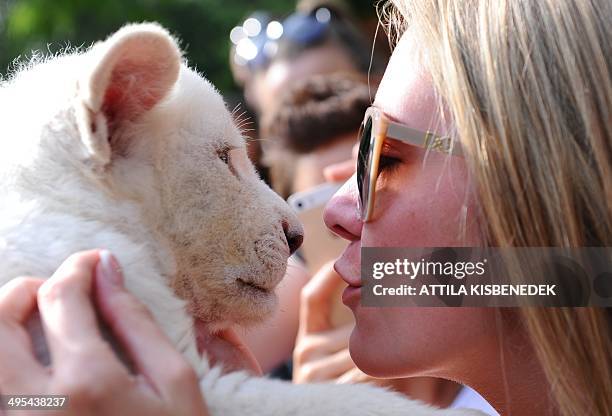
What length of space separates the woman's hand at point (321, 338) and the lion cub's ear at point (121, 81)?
4.83ft

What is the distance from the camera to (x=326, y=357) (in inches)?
125

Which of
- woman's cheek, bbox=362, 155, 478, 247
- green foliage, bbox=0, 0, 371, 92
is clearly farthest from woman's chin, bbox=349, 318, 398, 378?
green foliage, bbox=0, 0, 371, 92

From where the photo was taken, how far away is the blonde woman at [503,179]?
1.64 metres

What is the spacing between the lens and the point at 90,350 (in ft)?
4.48

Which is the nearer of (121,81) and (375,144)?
(121,81)

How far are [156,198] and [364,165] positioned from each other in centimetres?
48

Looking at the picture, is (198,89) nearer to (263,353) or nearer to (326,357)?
(326,357)

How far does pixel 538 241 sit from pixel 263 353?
2.04m

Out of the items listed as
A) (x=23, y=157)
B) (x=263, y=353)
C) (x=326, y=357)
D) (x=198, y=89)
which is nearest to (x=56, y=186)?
(x=23, y=157)

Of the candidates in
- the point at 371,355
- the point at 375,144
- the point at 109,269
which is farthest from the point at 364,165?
the point at 109,269

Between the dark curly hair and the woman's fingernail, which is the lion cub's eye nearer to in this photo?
the woman's fingernail

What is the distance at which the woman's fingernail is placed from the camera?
150 centimetres

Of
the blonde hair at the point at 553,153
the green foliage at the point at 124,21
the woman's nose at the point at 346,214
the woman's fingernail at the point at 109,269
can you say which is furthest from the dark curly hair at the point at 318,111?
the green foliage at the point at 124,21

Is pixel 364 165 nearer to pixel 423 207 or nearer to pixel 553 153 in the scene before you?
pixel 423 207
